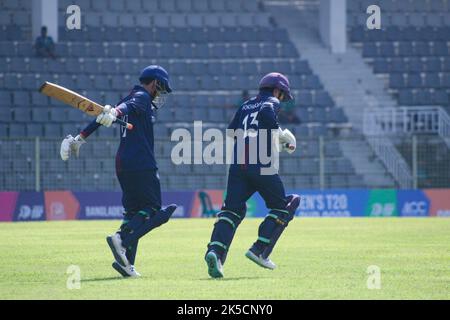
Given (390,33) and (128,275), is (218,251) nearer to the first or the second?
(128,275)

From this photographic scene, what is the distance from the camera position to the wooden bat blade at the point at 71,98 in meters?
13.4

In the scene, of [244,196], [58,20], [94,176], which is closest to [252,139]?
[244,196]

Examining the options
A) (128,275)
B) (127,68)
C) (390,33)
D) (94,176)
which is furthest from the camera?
(390,33)

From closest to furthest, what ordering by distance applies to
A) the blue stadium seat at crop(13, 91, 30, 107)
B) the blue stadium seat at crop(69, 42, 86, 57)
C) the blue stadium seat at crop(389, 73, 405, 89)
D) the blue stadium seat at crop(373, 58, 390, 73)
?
the blue stadium seat at crop(13, 91, 30, 107), the blue stadium seat at crop(69, 42, 86, 57), the blue stadium seat at crop(389, 73, 405, 89), the blue stadium seat at crop(373, 58, 390, 73)

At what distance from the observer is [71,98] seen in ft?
45.3

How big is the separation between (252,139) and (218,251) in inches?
55.3

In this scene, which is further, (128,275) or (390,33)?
(390,33)

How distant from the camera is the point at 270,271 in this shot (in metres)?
14.4

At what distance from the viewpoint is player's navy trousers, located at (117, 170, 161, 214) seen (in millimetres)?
13820

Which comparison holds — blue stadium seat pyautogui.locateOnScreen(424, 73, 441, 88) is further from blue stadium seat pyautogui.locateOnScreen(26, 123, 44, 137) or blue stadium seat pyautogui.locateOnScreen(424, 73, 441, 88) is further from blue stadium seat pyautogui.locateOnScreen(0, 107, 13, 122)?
blue stadium seat pyautogui.locateOnScreen(0, 107, 13, 122)

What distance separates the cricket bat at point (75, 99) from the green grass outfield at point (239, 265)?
187 cm

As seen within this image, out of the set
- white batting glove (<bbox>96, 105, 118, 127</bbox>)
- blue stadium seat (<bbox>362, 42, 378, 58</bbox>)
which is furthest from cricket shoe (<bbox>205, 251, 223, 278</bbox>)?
blue stadium seat (<bbox>362, 42, 378, 58</bbox>)

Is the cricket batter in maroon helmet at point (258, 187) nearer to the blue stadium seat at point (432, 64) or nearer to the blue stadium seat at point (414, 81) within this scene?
the blue stadium seat at point (414, 81)

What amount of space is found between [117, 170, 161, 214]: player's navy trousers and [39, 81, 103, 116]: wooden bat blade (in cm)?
90
